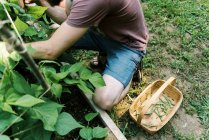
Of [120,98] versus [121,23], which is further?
[120,98]

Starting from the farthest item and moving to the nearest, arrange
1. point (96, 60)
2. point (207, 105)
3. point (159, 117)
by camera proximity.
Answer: point (96, 60), point (207, 105), point (159, 117)

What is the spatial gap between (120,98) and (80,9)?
81 centimetres

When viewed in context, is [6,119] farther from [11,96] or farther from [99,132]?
[99,132]

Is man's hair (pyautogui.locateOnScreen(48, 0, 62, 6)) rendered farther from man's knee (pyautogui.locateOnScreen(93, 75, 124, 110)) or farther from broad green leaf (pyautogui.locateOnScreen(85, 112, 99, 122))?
broad green leaf (pyautogui.locateOnScreen(85, 112, 99, 122))

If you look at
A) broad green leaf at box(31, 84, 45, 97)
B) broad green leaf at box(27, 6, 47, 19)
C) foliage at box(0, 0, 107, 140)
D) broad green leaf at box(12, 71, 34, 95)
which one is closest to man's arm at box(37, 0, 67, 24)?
broad green leaf at box(27, 6, 47, 19)

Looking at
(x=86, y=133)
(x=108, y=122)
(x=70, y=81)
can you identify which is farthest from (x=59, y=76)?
(x=108, y=122)

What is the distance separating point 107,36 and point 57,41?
51 centimetres

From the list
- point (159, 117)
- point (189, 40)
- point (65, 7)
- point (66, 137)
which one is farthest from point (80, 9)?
point (189, 40)

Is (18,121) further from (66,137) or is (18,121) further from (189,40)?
(189,40)

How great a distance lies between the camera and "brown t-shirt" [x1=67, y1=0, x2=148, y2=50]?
86.4 inches

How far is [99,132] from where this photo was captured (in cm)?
222

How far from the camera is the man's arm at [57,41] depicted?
2.25 meters

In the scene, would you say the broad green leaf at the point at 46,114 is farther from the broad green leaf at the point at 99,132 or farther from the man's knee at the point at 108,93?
the man's knee at the point at 108,93

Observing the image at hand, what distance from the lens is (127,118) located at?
2.71 m
